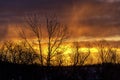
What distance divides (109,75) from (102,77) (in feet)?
5.70

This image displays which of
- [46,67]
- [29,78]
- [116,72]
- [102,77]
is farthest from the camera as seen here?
[116,72]

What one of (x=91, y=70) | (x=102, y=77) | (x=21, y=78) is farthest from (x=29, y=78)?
(x=91, y=70)

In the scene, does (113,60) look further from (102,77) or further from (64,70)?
(64,70)

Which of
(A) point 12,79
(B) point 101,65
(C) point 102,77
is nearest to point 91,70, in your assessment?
(B) point 101,65

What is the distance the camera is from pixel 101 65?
10344 cm

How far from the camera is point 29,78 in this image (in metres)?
80.6

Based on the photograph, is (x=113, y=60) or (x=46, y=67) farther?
(x=113, y=60)

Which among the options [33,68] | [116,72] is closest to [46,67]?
[33,68]

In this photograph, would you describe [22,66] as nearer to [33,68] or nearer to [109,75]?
[33,68]

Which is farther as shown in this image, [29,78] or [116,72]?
[116,72]

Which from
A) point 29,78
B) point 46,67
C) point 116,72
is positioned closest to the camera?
point 46,67

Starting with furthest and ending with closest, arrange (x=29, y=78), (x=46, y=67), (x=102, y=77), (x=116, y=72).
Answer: (x=116, y=72)
(x=102, y=77)
(x=29, y=78)
(x=46, y=67)

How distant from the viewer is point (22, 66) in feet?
271

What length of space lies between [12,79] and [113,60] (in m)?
34.5
